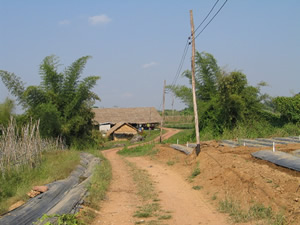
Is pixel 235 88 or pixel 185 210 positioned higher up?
pixel 235 88

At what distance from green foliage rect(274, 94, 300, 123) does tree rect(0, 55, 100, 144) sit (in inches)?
511

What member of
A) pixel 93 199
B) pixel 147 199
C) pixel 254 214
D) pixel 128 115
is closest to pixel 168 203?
pixel 147 199

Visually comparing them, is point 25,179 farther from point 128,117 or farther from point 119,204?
point 128,117

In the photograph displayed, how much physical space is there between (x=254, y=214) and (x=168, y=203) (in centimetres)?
259

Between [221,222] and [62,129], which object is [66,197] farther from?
[62,129]

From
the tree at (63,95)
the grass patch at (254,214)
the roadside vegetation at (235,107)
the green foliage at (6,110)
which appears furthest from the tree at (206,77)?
the grass patch at (254,214)

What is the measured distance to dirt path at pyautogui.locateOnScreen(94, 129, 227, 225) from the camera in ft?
23.3

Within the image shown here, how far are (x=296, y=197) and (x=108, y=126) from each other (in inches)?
1857

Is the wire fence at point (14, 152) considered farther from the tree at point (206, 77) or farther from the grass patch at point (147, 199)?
the tree at point (206, 77)

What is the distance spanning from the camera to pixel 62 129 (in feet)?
74.6

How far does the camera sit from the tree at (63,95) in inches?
900

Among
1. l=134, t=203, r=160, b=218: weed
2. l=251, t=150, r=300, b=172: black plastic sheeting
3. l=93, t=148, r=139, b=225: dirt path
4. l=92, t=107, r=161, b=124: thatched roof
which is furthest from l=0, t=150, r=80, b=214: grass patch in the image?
l=92, t=107, r=161, b=124: thatched roof

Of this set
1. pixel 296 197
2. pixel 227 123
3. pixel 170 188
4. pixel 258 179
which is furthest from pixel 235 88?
pixel 296 197

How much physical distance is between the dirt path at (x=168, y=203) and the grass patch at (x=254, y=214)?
24 centimetres
